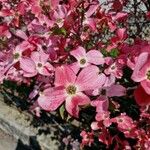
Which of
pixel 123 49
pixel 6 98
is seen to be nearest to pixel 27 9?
pixel 123 49

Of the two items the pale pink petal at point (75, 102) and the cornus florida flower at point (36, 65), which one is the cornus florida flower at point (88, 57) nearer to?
the cornus florida flower at point (36, 65)

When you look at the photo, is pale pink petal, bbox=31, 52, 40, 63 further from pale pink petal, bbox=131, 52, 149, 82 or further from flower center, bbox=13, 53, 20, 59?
pale pink petal, bbox=131, 52, 149, 82

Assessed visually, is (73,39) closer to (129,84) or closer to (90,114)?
(129,84)

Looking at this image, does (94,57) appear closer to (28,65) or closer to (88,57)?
(88,57)

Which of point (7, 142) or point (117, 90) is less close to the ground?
point (117, 90)

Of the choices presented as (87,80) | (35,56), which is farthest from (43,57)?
Result: (87,80)

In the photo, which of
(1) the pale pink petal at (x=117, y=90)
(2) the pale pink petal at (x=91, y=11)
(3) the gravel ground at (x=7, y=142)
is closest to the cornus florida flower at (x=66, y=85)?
(1) the pale pink petal at (x=117, y=90)
